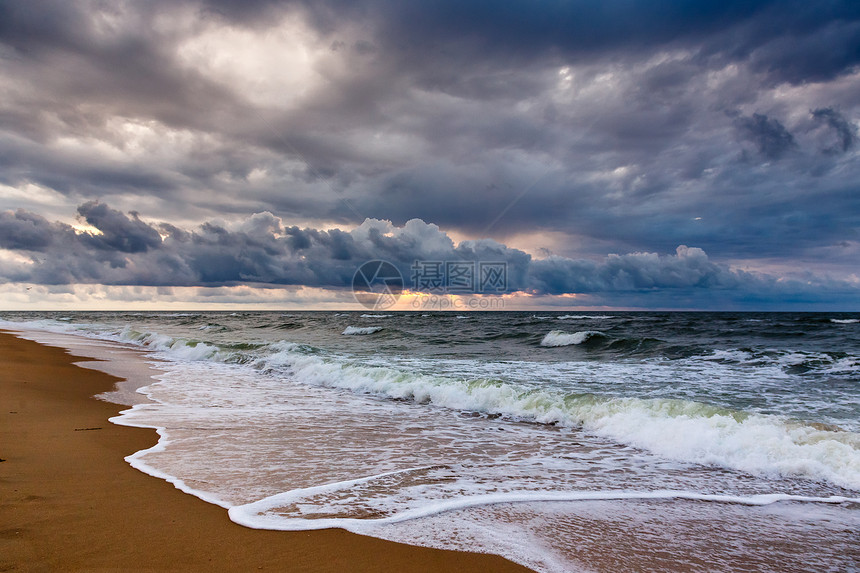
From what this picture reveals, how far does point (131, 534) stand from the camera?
10.6ft

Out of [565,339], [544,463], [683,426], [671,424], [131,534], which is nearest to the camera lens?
[131,534]

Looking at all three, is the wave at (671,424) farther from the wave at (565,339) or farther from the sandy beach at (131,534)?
the wave at (565,339)

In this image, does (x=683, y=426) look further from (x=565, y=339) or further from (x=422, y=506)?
(x=565, y=339)

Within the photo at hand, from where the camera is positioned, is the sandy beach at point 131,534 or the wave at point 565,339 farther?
the wave at point 565,339

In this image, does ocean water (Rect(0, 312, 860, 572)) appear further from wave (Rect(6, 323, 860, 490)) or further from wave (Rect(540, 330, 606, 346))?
wave (Rect(540, 330, 606, 346))

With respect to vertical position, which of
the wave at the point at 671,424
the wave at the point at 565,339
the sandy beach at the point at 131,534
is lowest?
the wave at the point at 565,339

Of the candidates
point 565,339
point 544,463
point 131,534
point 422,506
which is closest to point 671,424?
point 544,463

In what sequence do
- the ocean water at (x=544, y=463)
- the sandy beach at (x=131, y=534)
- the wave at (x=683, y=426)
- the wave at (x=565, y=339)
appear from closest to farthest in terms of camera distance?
the sandy beach at (x=131, y=534) < the ocean water at (x=544, y=463) < the wave at (x=683, y=426) < the wave at (x=565, y=339)

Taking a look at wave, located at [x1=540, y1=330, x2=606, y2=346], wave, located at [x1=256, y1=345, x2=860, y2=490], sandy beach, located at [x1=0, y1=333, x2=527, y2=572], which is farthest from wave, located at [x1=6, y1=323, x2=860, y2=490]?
wave, located at [x1=540, y1=330, x2=606, y2=346]

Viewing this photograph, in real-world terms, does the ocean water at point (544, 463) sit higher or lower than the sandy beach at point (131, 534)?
lower

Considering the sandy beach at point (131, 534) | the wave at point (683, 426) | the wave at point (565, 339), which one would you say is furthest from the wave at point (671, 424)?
the wave at point (565, 339)

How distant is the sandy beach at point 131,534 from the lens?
9.53 feet

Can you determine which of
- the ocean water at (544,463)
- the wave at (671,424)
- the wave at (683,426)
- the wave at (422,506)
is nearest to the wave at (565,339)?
the ocean water at (544,463)

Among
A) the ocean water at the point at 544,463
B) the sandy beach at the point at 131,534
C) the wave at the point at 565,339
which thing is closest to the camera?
the sandy beach at the point at 131,534
